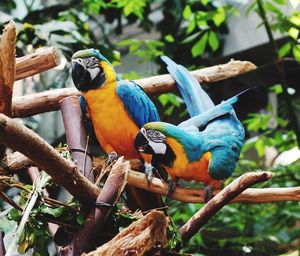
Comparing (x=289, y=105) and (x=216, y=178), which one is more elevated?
(x=216, y=178)

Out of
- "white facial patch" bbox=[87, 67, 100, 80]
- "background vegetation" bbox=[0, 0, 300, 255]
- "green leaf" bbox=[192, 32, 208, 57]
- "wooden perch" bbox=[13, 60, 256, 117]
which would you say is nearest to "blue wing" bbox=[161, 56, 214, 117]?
"wooden perch" bbox=[13, 60, 256, 117]

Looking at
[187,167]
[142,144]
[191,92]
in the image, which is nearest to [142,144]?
[142,144]

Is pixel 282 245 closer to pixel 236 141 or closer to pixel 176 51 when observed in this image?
pixel 176 51

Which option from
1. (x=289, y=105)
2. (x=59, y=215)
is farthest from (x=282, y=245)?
(x=59, y=215)

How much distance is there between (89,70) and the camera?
3.77 feet

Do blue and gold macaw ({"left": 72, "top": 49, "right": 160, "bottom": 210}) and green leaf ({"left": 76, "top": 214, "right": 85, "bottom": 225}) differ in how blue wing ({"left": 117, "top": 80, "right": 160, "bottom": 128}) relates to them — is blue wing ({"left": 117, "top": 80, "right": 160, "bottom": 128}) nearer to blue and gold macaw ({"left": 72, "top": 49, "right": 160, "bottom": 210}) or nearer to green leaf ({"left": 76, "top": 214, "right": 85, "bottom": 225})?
blue and gold macaw ({"left": 72, "top": 49, "right": 160, "bottom": 210})

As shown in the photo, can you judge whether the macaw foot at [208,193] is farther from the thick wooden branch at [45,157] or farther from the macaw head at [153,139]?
the thick wooden branch at [45,157]

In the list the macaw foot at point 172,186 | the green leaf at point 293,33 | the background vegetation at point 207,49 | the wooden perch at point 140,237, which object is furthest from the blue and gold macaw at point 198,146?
the green leaf at point 293,33

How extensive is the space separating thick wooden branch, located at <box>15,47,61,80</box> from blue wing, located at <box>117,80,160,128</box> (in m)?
0.15

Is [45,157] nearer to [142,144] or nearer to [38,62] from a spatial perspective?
[142,144]

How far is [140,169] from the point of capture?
1.21 metres

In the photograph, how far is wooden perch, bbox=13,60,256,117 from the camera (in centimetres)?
134

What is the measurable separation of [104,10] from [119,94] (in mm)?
1634

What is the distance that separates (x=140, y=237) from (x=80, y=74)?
0.44m
